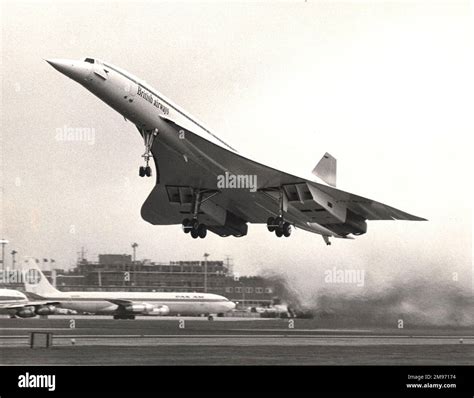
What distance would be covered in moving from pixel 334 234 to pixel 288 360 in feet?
22.1

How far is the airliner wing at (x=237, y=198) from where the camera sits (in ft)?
62.2

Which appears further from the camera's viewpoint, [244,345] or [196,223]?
[196,223]

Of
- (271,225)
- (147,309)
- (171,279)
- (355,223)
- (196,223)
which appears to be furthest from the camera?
(147,309)

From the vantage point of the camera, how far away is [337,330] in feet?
61.6

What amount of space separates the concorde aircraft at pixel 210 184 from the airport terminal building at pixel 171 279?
4.99 feet

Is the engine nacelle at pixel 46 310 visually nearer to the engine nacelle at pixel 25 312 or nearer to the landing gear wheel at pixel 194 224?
the engine nacelle at pixel 25 312

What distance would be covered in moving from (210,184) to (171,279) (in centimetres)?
337

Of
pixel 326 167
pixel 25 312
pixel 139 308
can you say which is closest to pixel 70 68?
pixel 326 167

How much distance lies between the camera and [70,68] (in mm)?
15461

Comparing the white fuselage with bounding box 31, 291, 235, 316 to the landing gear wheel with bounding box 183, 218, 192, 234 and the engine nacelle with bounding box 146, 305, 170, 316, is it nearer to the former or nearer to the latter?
the engine nacelle with bounding box 146, 305, 170, 316

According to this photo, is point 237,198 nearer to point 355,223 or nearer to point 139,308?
point 355,223
